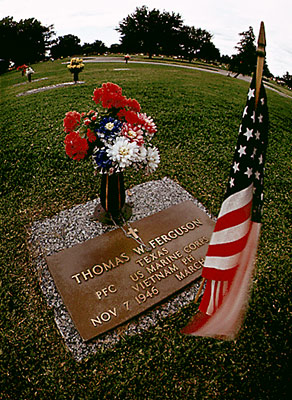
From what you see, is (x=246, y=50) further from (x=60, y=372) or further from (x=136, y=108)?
(x=60, y=372)

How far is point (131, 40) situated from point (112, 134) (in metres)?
35.9

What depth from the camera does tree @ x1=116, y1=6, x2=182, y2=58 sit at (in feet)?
103

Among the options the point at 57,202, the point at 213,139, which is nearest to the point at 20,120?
the point at 57,202

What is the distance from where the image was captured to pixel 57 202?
4434 mm

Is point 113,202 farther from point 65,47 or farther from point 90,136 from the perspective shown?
point 65,47

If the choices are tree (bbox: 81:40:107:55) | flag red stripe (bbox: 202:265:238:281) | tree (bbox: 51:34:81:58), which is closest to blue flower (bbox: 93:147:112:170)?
flag red stripe (bbox: 202:265:238:281)

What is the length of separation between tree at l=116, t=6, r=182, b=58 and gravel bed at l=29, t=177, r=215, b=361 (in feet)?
106

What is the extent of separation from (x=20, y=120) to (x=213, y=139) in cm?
586

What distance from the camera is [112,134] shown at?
267cm

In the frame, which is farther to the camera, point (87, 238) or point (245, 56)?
point (245, 56)

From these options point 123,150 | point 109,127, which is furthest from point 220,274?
point 109,127

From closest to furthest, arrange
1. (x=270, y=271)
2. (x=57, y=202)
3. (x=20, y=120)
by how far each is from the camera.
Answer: (x=270, y=271)
(x=57, y=202)
(x=20, y=120)

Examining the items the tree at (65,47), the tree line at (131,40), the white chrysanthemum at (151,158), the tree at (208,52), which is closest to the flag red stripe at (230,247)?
the white chrysanthemum at (151,158)

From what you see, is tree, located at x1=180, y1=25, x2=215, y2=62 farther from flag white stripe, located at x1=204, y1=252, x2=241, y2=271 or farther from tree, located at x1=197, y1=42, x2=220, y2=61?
flag white stripe, located at x1=204, y1=252, x2=241, y2=271
